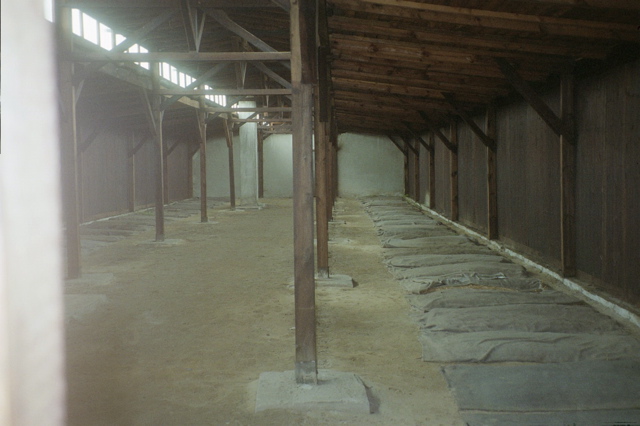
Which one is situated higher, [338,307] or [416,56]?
[416,56]

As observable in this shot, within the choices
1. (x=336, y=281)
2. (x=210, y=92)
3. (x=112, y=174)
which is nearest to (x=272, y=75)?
(x=210, y=92)

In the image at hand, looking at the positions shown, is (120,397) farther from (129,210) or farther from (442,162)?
(129,210)

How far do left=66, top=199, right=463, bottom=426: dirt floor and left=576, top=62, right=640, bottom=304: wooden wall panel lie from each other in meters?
2.02

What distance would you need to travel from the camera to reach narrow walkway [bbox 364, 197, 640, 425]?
11.3 feet

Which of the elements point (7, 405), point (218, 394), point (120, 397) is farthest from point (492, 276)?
point (7, 405)

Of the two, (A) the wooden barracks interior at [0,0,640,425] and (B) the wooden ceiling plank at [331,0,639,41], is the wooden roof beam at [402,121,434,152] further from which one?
(B) the wooden ceiling plank at [331,0,639,41]

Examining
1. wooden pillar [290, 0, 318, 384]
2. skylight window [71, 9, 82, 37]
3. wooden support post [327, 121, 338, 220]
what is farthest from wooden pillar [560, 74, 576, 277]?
skylight window [71, 9, 82, 37]

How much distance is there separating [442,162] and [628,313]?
10.7 metres

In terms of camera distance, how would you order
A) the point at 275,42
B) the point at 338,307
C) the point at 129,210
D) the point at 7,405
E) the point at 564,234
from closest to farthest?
the point at 7,405 → the point at 338,307 → the point at 564,234 → the point at 275,42 → the point at 129,210

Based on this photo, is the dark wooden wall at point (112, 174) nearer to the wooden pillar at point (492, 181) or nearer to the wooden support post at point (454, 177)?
the wooden support post at point (454, 177)

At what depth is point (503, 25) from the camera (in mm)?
5375

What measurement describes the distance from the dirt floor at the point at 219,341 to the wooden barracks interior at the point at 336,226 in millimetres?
27

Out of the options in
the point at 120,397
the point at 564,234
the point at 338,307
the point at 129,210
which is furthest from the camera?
the point at 129,210

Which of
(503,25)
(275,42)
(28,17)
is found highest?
(275,42)
